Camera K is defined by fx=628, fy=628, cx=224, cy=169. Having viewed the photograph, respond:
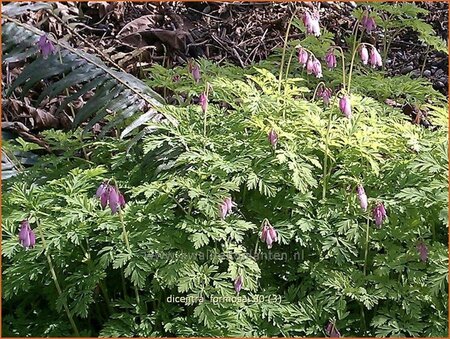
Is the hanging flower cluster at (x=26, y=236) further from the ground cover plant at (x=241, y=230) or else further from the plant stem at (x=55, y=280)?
the plant stem at (x=55, y=280)

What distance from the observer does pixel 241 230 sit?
2740 millimetres

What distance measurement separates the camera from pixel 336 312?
2695mm

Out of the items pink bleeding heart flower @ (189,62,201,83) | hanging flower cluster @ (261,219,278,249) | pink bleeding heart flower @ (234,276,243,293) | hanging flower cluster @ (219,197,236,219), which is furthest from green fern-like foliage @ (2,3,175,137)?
pink bleeding heart flower @ (234,276,243,293)

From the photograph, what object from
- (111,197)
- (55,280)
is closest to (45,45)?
(111,197)

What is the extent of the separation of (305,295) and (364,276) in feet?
0.88

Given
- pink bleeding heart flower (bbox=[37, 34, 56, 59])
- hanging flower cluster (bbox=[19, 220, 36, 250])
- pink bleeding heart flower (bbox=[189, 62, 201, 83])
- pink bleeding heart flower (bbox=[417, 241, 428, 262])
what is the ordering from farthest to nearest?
1. pink bleeding heart flower (bbox=[189, 62, 201, 83])
2. pink bleeding heart flower (bbox=[37, 34, 56, 59])
3. pink bleeding heart flower (bbox=[417, 241, 428, 262])
4. hanging flower cluster (bbox=[19, 220, 36, 250])

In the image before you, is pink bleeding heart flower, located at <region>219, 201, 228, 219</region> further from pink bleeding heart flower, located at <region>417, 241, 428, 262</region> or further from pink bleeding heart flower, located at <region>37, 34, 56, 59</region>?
pink bleeding heart flower, located at <region>37, 34, 56, 59</region>

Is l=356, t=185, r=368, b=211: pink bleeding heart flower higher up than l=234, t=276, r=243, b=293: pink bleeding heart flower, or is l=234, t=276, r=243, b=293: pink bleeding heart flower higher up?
l=356, t=185, r=368, b=211: pink bleeding heart flower

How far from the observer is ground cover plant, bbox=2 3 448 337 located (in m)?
2.55

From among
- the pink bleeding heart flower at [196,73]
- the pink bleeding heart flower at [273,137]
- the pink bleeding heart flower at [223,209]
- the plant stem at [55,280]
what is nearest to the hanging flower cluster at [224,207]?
the pink bleeding heart flower at [223,209]

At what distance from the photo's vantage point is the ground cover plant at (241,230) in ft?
→ 8.38

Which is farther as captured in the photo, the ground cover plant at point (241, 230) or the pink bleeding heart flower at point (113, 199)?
the ground cover plant at point (241, 230)

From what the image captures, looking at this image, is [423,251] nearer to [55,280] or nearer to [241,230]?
[241,230]

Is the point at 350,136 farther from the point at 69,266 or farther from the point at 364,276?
the point at 69,266
